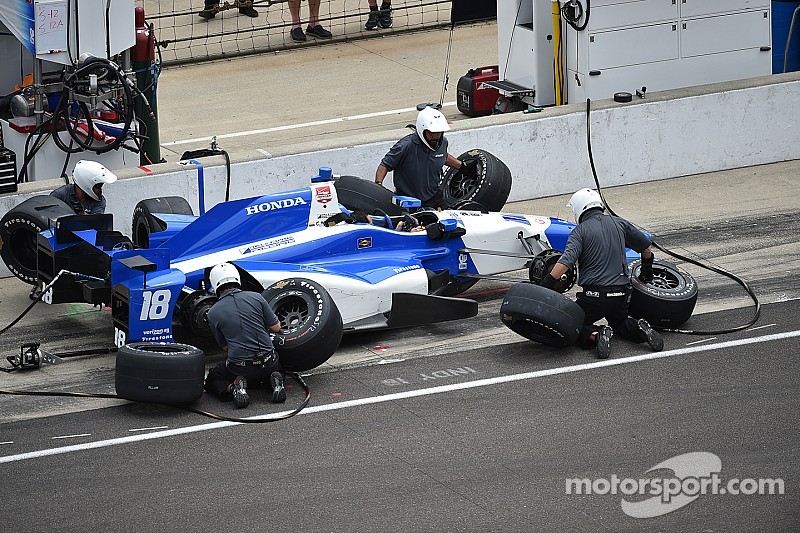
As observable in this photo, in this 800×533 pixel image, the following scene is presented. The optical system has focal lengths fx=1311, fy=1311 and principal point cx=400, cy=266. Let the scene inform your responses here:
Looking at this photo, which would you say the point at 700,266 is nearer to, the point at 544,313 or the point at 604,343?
the point at 604,343

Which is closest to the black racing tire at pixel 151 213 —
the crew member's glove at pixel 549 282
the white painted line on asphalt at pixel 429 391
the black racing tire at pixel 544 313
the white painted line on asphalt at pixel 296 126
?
the white painted line on asphalt at pixel 429 391

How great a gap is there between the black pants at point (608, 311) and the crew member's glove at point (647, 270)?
19.5 inches

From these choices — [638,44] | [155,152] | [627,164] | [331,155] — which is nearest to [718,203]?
[627,164]

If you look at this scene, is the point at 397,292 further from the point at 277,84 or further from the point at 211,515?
the point at 277,84

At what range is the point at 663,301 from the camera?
37.8 feet

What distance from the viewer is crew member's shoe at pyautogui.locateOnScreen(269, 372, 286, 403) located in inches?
405

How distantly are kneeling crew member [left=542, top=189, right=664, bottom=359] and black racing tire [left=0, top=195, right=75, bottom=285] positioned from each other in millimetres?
4673

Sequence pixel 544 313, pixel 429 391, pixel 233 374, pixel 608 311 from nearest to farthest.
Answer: pixel 233 374
pixel 429 391
pixel 544 313
pixel 608 311

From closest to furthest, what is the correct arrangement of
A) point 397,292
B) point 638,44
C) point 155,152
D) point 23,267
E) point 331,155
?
point 397,292 < point 23,267 < point 331,155 < point 155,152 < point 638,44

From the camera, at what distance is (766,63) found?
17469mm

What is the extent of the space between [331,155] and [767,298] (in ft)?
16.3

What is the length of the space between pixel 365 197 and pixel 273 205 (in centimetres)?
128

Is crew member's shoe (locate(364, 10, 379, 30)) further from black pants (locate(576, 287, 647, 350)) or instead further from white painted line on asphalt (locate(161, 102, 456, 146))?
black pants (locate(576, 287, 647, 350))

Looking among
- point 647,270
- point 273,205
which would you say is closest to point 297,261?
point 273,205
